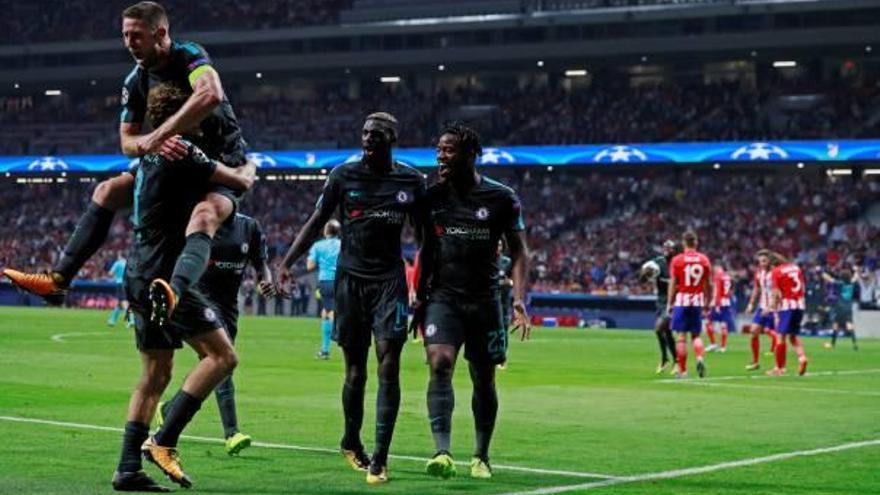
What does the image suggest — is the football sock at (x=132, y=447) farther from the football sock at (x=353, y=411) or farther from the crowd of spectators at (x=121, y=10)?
the crowd of spectators at (x=121, y=10)

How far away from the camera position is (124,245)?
70250mm

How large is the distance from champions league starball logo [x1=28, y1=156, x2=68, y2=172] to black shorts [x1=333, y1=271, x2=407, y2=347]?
62850mm

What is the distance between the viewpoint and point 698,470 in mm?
12062

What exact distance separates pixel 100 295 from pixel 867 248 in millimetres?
30231

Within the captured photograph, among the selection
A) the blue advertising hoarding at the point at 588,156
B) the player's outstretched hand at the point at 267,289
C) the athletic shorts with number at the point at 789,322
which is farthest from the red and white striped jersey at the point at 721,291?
the player's outstretched hand at the point at 267,289

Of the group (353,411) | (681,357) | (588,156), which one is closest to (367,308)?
(353,411)

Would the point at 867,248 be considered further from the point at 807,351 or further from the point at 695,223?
the point at 807,351

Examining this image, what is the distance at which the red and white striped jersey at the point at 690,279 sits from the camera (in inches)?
994

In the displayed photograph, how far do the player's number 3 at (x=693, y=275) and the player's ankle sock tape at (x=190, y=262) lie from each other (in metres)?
16.5

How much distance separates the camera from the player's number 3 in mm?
25266

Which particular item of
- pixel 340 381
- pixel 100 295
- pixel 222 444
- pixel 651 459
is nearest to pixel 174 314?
pixel 222 444

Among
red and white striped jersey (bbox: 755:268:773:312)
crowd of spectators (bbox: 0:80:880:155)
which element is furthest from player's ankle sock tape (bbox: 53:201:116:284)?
crowd of spectators (bbox: 0:80:880:155)

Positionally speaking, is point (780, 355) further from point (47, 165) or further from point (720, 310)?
point (47, 165)

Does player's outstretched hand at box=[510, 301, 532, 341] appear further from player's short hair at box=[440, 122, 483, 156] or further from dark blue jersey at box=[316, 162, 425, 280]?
player's short hair at box=[440, 122, 483, 156]
